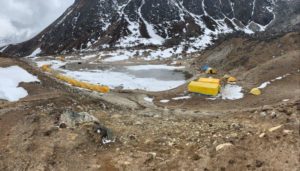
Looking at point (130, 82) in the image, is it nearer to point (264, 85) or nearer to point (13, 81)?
point (13, 81)

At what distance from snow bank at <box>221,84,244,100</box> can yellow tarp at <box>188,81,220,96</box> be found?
1.35m

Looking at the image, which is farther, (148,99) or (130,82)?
(130,82)

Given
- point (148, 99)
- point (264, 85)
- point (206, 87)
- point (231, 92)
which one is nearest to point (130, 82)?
point (148, 99)

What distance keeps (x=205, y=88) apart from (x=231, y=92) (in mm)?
3906

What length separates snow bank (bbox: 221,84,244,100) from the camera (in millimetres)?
43956

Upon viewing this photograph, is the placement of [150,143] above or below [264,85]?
below

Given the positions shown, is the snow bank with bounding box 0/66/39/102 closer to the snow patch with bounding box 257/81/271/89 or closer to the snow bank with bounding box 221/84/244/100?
the snow bank with bounding box 221/84/244/100

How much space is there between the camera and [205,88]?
45625 mm

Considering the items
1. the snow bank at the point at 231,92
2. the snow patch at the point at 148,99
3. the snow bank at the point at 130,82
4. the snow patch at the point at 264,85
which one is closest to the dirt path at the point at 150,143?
the snow patch at the point at 148,99

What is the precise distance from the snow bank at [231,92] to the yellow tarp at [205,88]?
1.35 metres

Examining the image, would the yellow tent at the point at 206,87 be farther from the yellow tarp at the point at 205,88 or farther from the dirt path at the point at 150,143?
the dirt path at the point at 150,143

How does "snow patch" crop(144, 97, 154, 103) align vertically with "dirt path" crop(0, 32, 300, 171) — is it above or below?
below

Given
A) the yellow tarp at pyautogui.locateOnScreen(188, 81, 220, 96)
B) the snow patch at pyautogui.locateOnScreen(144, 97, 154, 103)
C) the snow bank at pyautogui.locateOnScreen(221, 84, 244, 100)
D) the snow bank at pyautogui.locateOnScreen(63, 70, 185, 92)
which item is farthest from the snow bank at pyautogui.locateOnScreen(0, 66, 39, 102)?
the snow bank at pyautogui.locateOnScreen(221, 84, 244, 100)

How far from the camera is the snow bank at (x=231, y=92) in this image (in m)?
44.0
